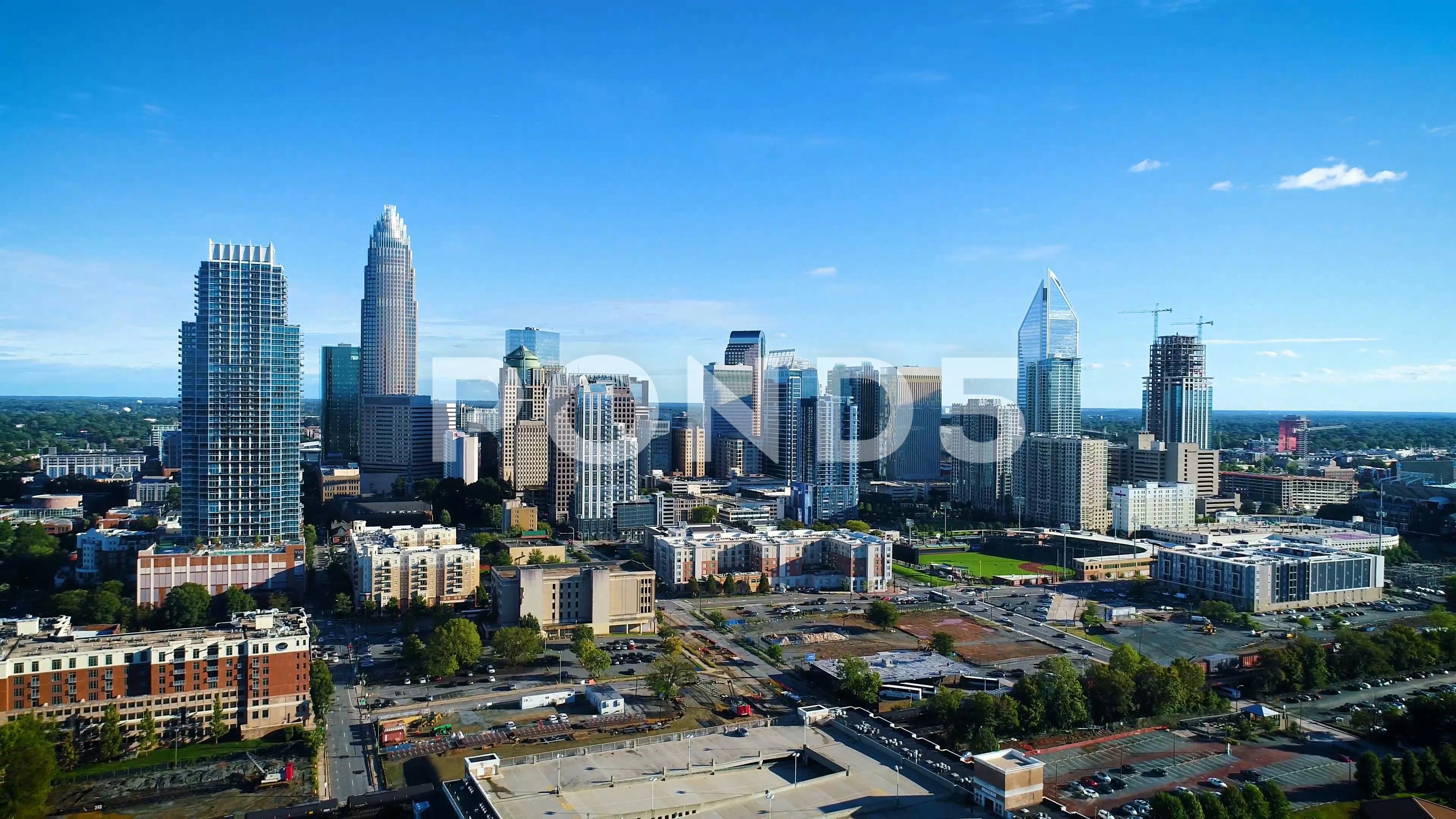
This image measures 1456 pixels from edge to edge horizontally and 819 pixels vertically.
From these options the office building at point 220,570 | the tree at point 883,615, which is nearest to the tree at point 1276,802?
the tree at point 883,615

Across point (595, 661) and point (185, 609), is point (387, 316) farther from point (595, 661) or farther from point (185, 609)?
point (595, 661)

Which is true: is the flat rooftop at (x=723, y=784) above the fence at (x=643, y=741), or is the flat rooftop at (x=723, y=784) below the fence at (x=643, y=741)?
above

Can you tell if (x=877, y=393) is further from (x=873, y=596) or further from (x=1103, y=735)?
(x=1103, y=735)

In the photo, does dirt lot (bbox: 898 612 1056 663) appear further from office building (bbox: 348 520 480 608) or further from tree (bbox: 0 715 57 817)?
tree (bbox: 0 715 57 817)

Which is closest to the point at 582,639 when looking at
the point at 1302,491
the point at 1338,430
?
the point at 1302,491

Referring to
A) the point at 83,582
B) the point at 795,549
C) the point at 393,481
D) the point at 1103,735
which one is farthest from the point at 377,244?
the point at 1103,735

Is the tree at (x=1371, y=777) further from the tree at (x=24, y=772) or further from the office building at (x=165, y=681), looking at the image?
the tree at (x=24, y=772)

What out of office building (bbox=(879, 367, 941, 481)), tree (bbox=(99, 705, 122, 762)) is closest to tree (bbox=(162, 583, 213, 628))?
tree (bbox=(99, 705, 122, 762))
